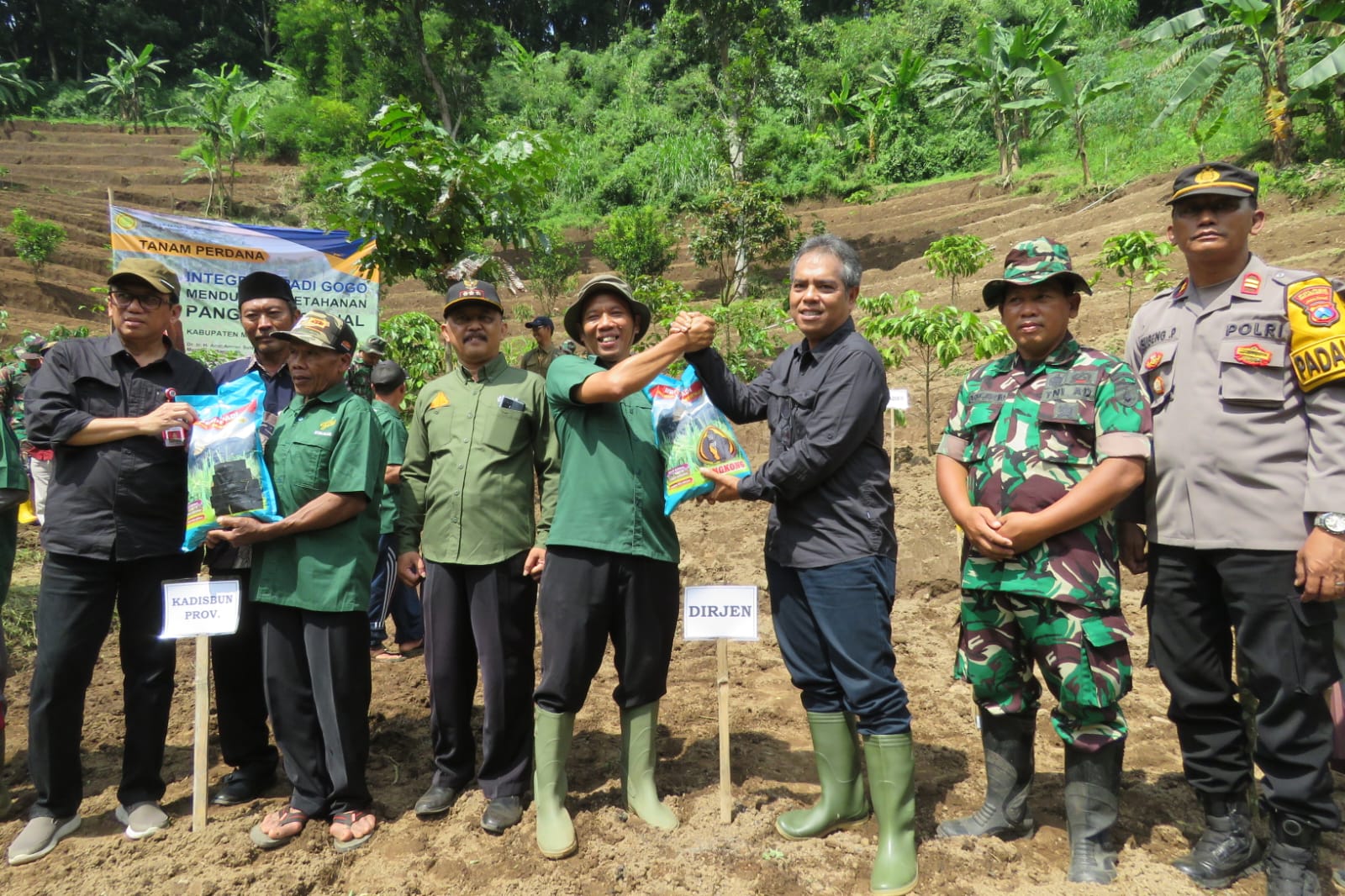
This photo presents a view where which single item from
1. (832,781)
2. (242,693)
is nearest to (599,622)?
(832,781)

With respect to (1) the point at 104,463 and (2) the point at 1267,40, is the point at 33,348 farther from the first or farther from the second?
(2) the point at 1267,40

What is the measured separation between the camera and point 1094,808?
2348 mm

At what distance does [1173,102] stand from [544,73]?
2812 centimetres

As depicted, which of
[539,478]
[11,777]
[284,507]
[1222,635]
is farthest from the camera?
[11,777]

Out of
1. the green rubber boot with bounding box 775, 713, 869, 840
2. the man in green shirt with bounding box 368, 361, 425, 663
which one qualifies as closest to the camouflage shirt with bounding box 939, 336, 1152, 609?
the green rubber boot with bounding box 775, 713, 869, 840

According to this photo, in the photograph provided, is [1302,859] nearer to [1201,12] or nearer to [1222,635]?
[1222,635]

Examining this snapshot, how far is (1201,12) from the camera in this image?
15414mm

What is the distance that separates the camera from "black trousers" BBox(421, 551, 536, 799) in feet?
9.18

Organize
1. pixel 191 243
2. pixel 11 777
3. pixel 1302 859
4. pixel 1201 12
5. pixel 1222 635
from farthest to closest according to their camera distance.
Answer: pixel 1201 12
pixel 191 243
pixel 11 777
pixel 1222 635
pixel 1302 859

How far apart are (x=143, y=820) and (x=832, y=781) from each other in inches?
93.6

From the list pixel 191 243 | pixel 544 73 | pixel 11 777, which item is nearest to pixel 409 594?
pixel 11 777

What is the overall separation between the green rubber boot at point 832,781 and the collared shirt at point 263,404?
2096 millimetres

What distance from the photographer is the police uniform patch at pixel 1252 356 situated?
88.1 inches

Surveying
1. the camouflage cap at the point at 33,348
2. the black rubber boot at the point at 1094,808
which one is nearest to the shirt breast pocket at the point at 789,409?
the black rubber boot at the point at 1094,808
